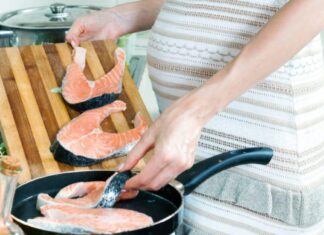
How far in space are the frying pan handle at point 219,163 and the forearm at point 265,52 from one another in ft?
0.27

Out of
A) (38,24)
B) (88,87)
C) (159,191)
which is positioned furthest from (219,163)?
(38,24)

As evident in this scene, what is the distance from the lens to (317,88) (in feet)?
3.40

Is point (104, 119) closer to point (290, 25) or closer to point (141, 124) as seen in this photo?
point (141, 124)

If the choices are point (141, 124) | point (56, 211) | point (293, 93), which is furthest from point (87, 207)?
point (293, 93)

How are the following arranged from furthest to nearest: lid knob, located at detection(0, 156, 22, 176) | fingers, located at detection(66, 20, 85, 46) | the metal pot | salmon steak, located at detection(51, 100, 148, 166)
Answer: the metal pot < fingers, located at detection(66, 20, 85, 46) < salmon steak, located at detection(51, 100, 148, 166) < lid knob, located at detection(0, 156, 22, 176)

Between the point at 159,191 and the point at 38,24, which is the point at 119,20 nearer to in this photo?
the point at 38,24

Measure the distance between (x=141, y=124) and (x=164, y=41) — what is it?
153 mm

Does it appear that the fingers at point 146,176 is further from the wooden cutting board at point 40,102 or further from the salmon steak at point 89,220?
the wooden cutting board at point 40,102

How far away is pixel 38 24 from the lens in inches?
59.4

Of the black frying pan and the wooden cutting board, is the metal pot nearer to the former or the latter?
the wooden cutting board

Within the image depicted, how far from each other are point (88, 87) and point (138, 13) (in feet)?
0.78

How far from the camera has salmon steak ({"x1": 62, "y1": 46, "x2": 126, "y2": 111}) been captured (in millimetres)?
1146

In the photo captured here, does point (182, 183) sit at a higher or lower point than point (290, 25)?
lower

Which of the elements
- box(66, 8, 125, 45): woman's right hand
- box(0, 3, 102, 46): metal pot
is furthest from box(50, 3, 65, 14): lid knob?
box(66, 8, 125, 45): woman's right hand
